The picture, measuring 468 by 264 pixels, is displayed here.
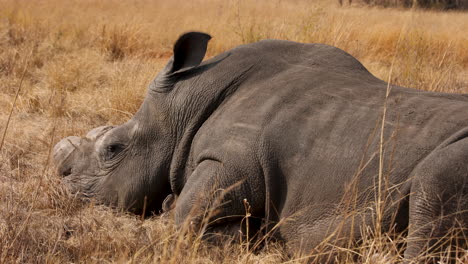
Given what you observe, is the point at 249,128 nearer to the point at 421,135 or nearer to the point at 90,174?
the point at 421,135

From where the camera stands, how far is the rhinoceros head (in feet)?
12.7

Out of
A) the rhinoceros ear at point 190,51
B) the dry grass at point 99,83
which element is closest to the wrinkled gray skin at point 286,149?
the rhinoceros ear at point 190,51

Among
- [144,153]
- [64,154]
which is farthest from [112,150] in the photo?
[64,154]

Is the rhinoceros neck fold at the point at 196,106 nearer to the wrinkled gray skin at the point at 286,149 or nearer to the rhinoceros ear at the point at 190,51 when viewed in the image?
the wrinkled gray skin at the point at 286,149

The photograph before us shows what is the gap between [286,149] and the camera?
326 centimetres

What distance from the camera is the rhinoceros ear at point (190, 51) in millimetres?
3920

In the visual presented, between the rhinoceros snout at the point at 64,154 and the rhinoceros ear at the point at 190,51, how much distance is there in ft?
3.00

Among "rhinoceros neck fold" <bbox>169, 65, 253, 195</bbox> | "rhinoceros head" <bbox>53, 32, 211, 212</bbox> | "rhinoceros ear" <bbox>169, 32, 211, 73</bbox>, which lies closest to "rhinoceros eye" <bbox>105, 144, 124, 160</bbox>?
"rhinoceros head" <bbox>53, 32, 211, 212</bbox>

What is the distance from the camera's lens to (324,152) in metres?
3.15

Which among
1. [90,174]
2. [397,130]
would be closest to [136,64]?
[90,174]

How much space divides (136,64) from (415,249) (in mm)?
5859

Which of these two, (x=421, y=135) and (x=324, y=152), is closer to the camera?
(x=421, y=135)

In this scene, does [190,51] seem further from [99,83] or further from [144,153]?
[99,83]

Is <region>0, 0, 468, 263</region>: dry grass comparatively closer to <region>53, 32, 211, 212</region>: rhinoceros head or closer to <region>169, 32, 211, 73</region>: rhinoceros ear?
A: <region>53, 32, 211, 212</region>: rhinoceros head
